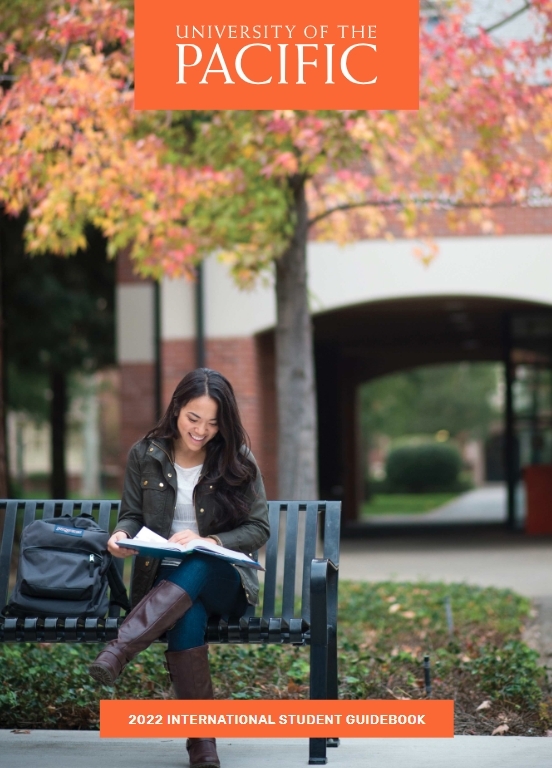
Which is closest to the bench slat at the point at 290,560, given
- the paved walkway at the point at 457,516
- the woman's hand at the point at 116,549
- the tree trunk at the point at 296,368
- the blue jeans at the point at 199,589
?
the blue jeans at the point at 199,589

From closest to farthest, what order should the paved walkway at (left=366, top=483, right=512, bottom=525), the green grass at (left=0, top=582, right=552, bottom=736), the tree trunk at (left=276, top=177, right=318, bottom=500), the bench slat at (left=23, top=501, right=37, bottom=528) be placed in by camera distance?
the bench slat at (left=23, top=501, right=37, bottom=528), the green grass at (left=0, top=582, right=552, bottom=736), the tree trunk at (left=276, top=177, right=318, bottom=500), the paved walkway at (left=366, top=483, right=512, bottom=525)

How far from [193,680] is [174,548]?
46 centimetres

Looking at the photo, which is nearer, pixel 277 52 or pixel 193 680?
pixel 193 680

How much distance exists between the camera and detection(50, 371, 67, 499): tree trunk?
21094mm

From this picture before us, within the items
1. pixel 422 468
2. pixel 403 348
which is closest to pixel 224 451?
pixel 403 348

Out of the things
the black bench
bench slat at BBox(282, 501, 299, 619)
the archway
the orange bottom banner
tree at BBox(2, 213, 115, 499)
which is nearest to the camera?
the orange bottom banner

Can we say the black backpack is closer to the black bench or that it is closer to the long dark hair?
the black bench

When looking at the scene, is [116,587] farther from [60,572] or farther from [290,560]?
[290,560]

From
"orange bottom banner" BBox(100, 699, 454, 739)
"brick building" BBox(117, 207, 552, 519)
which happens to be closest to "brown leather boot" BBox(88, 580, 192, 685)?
"orange bottom banner" BBox(100, 699, 454, 739)

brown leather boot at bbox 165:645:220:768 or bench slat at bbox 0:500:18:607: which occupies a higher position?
bench slat at bbox 0:500:18:607

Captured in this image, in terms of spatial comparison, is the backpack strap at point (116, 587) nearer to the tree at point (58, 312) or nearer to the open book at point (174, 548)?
the open book at point (174, 548)

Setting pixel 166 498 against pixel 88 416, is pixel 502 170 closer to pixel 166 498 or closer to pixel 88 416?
pixel 166 498

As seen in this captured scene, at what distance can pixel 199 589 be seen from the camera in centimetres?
398

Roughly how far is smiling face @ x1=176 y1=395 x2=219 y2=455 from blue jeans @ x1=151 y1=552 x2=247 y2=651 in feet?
1.44
